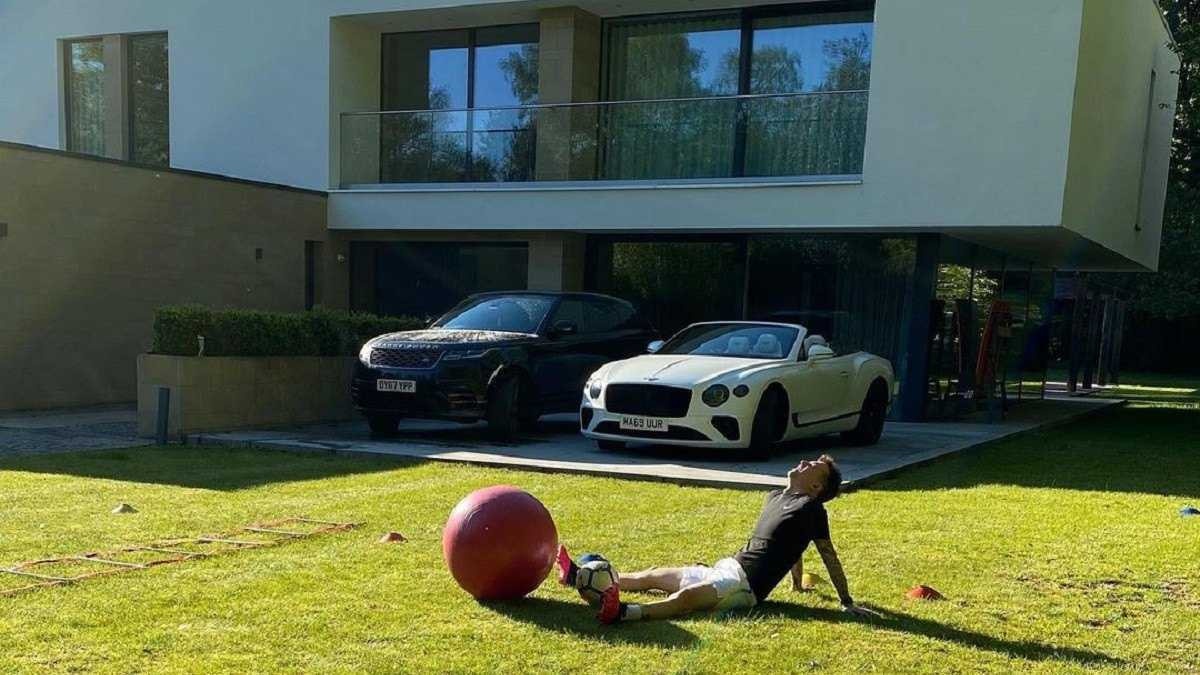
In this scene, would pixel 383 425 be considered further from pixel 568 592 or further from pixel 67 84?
pixel 67 84

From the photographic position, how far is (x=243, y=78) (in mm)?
18609

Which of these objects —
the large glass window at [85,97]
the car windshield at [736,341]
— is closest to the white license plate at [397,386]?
the car windshield at [736,341]

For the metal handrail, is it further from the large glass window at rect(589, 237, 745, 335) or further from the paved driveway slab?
the paved driveway slab

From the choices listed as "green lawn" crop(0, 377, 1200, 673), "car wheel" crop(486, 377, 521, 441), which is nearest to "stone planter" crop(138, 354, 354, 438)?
"green lawn" crop(0, 377, 1200, 673)

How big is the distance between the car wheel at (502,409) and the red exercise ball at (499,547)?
614 cm

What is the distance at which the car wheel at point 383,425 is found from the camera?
1173cm

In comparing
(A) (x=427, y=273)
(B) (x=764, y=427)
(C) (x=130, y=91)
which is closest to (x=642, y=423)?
(B) (x=764, y=427)

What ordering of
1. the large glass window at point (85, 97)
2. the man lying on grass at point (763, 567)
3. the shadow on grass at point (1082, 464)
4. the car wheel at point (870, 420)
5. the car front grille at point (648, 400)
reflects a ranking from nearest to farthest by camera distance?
the man lying on grass at point (763, 567), the shadow on grass at point (1082, 464), the car front grille at point (648, 400), the car wheel at point (870, 420), the large glass window at point (85, 97)

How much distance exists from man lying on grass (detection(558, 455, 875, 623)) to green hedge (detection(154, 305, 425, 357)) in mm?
7985

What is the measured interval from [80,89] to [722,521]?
18.7m

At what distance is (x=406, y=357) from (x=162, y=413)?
102 inches

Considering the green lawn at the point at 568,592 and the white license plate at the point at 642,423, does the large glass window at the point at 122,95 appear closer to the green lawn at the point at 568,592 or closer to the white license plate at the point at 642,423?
the green lawn at the point at 568,592

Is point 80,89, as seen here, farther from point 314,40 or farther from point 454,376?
point 454,376

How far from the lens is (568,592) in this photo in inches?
204
